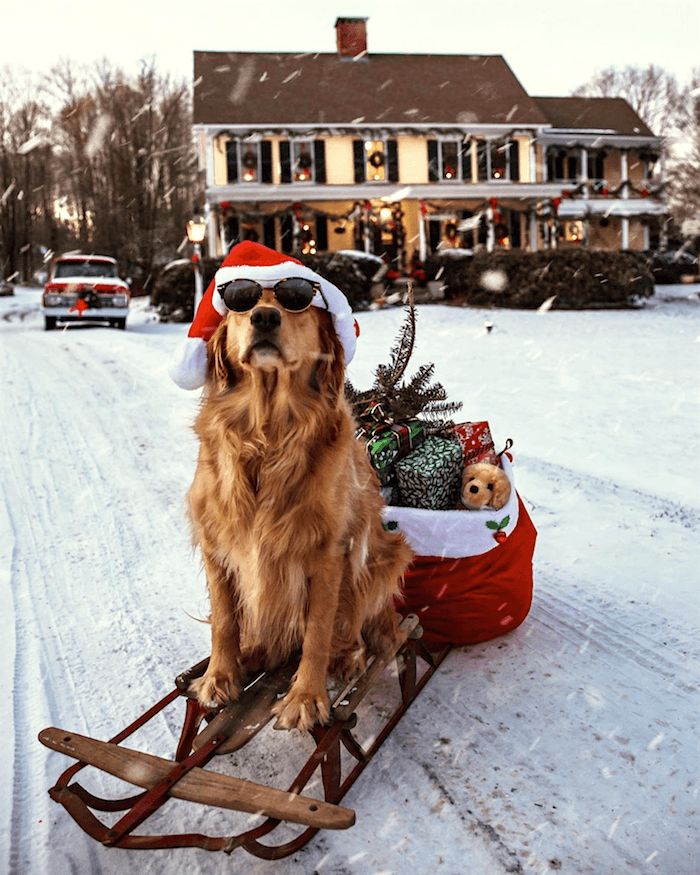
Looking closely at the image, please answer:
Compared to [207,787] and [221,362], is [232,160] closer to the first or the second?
[221,362]

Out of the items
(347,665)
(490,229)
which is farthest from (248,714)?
(490,229)

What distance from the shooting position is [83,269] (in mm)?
→ 16266

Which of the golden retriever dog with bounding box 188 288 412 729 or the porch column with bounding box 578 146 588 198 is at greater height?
the porch column with bounding box 578 146 588 198

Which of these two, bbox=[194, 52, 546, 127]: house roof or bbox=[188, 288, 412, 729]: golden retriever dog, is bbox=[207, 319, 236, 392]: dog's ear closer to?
bbox=[188, 288, 412, 729]: golden retriever dog

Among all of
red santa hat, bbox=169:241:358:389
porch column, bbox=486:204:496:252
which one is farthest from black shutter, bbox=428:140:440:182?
red santa hat, bbox=169:241:358:389

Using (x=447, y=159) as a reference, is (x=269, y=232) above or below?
below

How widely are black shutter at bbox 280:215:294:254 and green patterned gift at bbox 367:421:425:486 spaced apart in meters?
23.2

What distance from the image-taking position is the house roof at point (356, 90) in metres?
25.3

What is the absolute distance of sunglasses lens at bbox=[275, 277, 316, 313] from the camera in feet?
8.44

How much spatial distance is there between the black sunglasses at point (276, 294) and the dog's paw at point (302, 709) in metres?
1.31

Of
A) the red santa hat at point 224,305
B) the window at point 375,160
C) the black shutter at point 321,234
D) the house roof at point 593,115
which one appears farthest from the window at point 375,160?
the red santa hat at point 224,305

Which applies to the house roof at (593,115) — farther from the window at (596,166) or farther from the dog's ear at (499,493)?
the dog's ear at (499,493)

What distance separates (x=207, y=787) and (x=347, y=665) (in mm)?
836

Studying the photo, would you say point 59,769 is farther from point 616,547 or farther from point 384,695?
point 616,547
